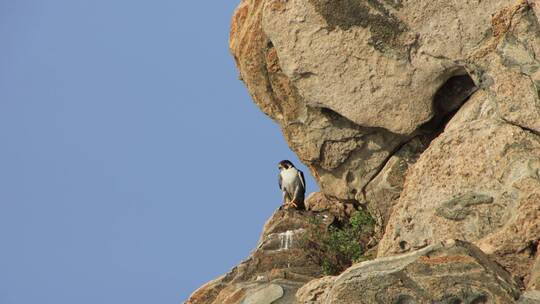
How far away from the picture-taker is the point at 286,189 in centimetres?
2583

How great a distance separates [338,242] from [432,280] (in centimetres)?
657

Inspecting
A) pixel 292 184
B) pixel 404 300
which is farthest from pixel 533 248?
pixel 292 184

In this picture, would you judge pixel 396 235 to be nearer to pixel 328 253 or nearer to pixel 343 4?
pixel 328 253

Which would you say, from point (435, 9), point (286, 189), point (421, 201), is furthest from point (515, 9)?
point (286, 189)

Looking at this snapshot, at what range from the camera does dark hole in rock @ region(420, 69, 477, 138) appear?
1912 cm

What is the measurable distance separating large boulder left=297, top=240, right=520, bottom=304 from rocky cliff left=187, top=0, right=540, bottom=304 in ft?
0.06

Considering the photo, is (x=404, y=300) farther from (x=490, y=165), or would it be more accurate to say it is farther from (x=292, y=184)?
(x=292, y=184)

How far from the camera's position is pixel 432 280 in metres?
13.3

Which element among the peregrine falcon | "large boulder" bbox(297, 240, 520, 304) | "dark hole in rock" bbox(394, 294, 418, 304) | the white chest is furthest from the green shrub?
"dark hole in rock" bbox(394, 294, 418, 304)

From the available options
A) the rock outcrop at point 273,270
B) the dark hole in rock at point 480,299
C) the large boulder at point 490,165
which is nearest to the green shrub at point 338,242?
the rock outcrop at point 273,270

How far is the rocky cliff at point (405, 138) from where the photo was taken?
13.8 m

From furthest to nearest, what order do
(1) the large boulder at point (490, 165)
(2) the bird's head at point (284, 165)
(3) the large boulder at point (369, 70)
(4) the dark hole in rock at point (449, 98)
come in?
(2) the bird's head at point (284, 165)
(4) the dark hole in rock at point (449, 98)
(3) the large boulder at point (369, 70)
(1) the large boulder at point (490, 165)

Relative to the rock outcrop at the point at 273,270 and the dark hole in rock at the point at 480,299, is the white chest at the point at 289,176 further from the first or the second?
the dark hole in rock at the point at 480,299

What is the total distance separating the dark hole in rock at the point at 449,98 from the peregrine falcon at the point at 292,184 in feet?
18.8
